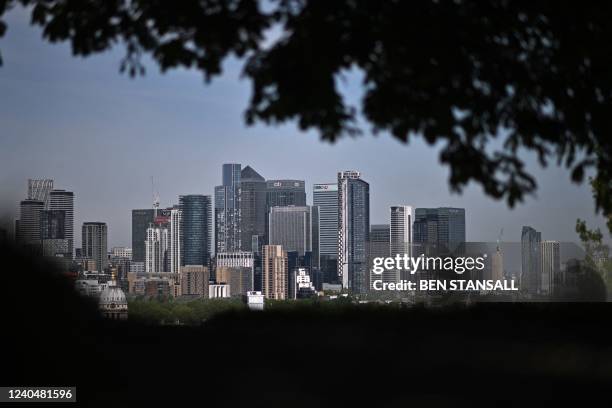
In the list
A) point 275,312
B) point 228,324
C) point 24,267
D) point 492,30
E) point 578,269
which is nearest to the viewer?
point 492,30

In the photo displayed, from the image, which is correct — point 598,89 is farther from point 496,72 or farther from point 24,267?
point 24,267

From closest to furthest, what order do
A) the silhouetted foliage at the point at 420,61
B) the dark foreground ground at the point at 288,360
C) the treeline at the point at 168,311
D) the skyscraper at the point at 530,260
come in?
the silhouetted foliage at the point at 420,61, the dark foreground ground at the point at 288,360, the treeline at the point at 168,311, the skyscraper at the point at 530,260

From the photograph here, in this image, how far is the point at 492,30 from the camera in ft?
27.3

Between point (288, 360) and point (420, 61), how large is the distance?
4.51 m

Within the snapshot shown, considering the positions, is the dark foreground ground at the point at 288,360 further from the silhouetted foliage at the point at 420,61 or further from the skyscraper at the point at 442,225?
the skyscraper at the point at 442,225

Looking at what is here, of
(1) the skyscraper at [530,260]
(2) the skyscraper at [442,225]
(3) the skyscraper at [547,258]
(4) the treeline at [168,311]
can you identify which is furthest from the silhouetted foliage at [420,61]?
(2) the skyscraper at [442,225]

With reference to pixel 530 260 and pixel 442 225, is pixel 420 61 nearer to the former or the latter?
pixel 530 260

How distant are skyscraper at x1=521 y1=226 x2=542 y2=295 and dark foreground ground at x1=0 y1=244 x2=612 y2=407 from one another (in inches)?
3206

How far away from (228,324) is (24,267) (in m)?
3.83

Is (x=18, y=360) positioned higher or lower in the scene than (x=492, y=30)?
lower

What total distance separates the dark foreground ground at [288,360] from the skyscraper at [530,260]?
81426 mm

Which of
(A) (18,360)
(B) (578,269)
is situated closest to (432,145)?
(A) (18,360)

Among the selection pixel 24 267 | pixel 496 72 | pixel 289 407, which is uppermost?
pixel 496 72

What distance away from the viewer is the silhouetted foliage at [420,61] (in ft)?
24.9
